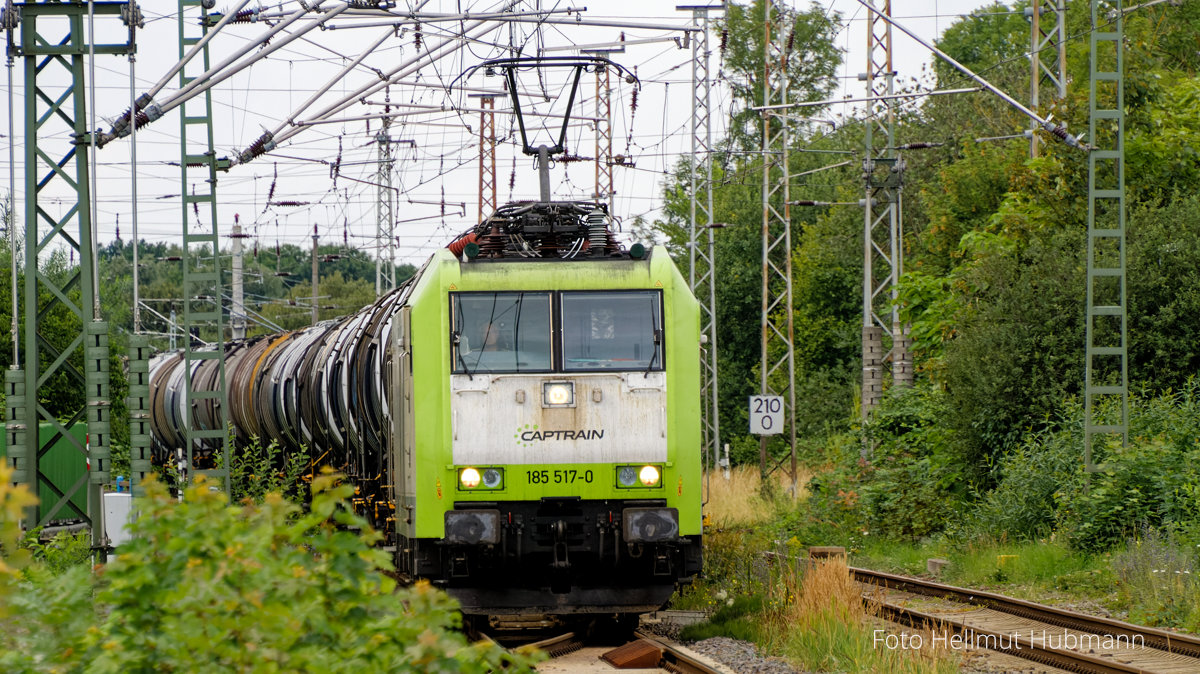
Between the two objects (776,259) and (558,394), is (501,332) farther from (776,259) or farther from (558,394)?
(776,259)

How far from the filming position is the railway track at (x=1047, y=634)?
10.5 m

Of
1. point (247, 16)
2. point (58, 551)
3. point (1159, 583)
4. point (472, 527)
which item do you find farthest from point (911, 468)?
point (58, 551)

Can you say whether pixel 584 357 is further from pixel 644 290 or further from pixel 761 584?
pixel 761 584

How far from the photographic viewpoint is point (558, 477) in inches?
454

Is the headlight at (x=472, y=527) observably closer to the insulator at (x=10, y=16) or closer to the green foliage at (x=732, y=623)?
the green foliage at (x=732, y=623)

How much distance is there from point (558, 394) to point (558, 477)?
675 mm

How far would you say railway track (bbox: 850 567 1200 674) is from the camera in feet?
34.4

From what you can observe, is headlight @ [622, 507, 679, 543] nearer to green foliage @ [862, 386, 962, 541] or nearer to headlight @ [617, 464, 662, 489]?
headlight @ [617, 464, 662, 489]

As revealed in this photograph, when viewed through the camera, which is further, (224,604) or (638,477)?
(638,477)

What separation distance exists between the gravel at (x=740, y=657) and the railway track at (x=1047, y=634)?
1.25 metres

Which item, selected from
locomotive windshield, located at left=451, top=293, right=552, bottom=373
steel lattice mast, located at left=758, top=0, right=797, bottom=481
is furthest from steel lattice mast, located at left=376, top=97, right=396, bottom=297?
locomotive windshield, located at left=451, top=293, right=552, bottom=373

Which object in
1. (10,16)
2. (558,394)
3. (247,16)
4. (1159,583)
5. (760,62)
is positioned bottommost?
(1159,583)

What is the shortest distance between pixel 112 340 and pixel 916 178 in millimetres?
27214

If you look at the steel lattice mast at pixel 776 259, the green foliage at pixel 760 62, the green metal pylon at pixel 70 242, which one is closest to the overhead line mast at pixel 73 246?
the green metal pylon at pixel 70 242
